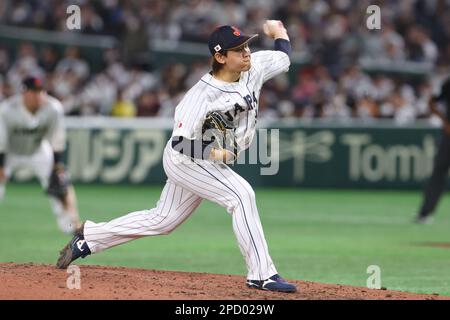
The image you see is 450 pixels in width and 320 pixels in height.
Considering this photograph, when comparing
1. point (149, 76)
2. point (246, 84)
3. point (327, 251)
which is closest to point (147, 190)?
point (149, 76)

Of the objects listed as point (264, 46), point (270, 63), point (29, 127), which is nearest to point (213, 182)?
point (270, 63)

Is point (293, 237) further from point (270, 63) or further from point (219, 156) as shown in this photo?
point (219, 156)

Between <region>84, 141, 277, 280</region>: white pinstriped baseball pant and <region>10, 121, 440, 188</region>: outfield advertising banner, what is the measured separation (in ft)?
44.6

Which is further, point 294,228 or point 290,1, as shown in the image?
point 290,1

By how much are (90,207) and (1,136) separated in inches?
128

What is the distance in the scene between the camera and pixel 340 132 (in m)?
22.4

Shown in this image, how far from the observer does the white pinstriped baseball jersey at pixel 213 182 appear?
8.01 metres

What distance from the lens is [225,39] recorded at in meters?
8.23

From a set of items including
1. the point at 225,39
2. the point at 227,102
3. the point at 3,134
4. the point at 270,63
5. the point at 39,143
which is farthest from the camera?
the point at 39,143

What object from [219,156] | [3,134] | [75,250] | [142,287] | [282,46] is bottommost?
[142,287]

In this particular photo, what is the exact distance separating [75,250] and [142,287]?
1.03 metres

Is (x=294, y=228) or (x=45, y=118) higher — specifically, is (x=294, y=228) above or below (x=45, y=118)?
below

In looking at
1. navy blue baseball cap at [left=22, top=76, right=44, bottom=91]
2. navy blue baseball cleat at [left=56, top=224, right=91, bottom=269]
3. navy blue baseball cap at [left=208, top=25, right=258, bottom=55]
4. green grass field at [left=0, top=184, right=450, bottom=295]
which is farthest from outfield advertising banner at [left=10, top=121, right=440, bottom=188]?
navy blue baseball cap at [left=208, top=25, right=258, bottom=55]
